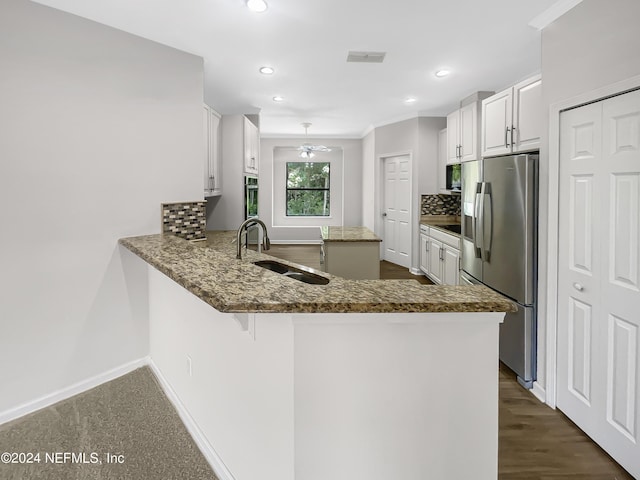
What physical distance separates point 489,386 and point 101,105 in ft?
9.28

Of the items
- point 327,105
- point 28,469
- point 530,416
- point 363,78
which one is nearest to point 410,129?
point 327,105

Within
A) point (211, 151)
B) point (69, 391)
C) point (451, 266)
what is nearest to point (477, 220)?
point (451, 266)

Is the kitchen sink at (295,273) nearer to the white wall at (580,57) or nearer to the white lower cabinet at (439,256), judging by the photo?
the white wall at (580,57)

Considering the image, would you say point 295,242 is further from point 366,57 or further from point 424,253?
point 366,57

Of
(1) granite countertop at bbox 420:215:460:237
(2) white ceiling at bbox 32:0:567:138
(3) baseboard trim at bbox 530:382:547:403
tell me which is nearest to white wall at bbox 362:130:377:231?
(1) granite countertop at bbox 420:215:460:237

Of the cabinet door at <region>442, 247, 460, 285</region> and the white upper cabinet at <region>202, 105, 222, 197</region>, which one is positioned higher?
the white upper cabinet at <region>202, 105, 222, 197</region>

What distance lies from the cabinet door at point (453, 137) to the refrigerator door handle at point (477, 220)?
5.95 ft

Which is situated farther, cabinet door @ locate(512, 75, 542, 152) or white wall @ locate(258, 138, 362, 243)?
white wall @ locate(258, 138, 362, 243)

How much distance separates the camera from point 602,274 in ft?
6.97

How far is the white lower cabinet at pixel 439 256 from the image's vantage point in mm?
4707

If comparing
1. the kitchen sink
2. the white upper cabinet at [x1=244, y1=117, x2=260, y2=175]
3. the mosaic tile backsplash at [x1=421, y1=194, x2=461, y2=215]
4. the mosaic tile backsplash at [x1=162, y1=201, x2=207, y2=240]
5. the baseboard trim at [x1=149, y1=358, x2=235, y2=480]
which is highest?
the white upper cabinet at [x1=244, y1=117, x2=260, y2=175]

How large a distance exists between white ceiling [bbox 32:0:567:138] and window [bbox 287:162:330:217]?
445 centimetres

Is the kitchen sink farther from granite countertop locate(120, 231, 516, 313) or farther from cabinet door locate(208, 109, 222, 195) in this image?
cabinet door locate(208, 109, 222, 195)

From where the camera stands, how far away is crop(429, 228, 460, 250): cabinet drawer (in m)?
4.67
